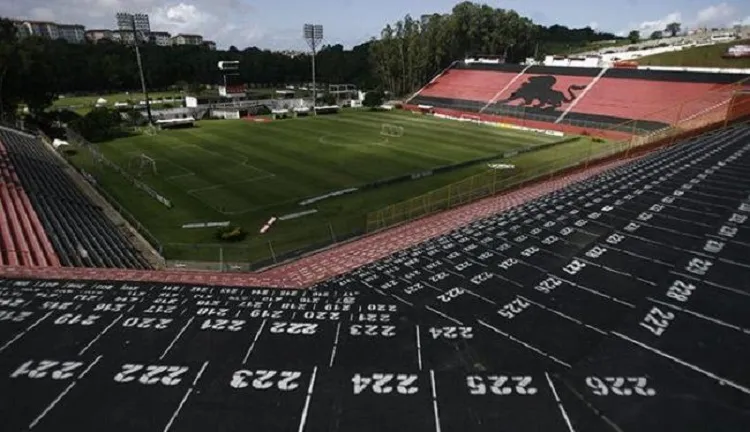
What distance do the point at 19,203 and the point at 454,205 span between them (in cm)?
2832

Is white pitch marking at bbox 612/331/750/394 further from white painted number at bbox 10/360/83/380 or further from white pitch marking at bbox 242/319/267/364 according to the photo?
white painted number at bbox 10/360/83/380

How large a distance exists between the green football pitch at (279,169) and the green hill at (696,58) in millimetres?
56752

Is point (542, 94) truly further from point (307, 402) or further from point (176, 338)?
point (307, 402)

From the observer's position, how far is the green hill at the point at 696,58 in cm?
9578

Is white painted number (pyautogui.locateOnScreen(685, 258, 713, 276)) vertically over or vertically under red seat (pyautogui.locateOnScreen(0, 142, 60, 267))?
over

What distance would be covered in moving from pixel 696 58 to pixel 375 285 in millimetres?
112275

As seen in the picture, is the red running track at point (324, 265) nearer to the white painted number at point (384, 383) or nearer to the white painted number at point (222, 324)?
the white painted number at point (222, 324)

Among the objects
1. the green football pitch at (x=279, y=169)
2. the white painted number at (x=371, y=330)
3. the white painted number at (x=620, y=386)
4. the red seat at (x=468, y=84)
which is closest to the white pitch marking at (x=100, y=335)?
the white painted number at (x=371, y=330)

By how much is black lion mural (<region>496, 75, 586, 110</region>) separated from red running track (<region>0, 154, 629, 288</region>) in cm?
4857

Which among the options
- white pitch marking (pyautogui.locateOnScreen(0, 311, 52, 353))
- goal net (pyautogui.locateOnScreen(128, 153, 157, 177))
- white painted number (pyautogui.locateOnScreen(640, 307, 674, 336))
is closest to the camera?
white pitch marking (pyautogui.locateOnScreen(0, 311, 52, 353))

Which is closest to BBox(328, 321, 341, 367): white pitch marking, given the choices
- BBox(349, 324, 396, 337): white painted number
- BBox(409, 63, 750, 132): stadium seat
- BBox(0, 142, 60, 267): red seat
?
BBox(349, 324, 396, 337): white painted number

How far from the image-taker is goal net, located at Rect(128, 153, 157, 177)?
46.3m

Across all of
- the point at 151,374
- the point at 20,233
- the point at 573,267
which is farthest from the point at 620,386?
the point at 20,233

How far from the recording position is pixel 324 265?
2392cm
